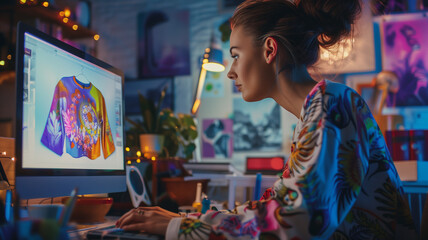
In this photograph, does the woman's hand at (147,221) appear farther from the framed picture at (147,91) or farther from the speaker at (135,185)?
the framed picture at (147,91)

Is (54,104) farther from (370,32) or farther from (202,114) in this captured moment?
(370,32)

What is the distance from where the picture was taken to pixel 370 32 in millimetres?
2541

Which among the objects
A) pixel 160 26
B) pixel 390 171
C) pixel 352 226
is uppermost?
pixel 160 26

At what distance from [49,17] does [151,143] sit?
155 cm

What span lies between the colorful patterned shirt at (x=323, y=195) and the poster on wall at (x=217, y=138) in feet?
6.27

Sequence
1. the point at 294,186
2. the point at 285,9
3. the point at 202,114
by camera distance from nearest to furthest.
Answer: the point at 294,186, the point at 285,9, the point at 202,114

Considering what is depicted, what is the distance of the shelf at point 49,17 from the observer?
2.58 metres

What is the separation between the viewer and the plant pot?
177 centimetres

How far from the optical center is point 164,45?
2861 millimetres

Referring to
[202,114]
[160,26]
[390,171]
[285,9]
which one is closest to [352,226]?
[390,171]

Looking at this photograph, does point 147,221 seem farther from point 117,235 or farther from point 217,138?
point 217,138

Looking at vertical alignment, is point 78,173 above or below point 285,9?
below

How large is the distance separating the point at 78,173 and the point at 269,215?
475 millimetres

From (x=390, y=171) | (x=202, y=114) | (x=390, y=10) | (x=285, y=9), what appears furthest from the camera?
(x=202, y=114)
